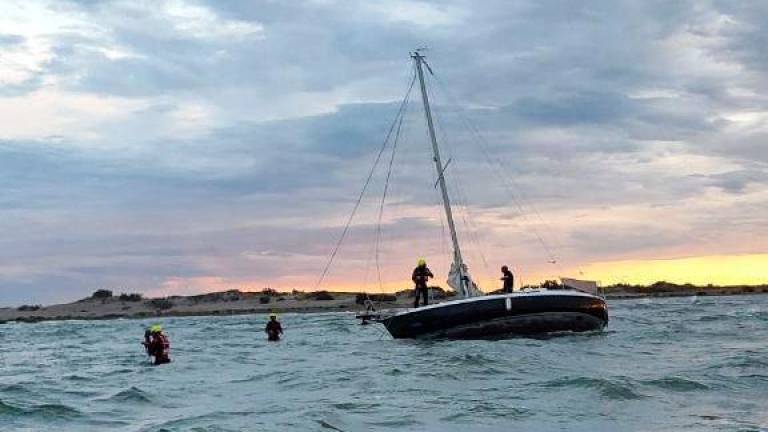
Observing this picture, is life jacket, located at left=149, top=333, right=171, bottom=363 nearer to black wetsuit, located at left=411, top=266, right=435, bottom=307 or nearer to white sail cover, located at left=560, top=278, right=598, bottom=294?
black wetsuit, located at left=411, top=266, right=435, bottom=307

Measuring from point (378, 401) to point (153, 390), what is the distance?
844 cm

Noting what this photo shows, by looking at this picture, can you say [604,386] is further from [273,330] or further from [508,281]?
[273,330]

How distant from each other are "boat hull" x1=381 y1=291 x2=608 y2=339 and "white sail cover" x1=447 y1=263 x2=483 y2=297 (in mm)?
3344

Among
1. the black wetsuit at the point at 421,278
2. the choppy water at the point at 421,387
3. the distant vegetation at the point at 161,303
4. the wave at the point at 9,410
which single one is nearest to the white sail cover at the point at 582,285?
the choppy water at the point at 421,387

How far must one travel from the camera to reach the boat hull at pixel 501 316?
35.9 m

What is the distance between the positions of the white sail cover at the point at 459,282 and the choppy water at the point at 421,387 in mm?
3599

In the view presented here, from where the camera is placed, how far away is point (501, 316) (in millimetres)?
35875

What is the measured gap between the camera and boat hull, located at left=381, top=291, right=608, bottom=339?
35875 millimetres

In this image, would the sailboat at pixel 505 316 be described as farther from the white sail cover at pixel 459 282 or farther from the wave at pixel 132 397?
the wave at pixel 132 397

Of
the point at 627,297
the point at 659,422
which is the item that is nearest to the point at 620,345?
the point at 659,422

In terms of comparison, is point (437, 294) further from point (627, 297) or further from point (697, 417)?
point (697, 417)

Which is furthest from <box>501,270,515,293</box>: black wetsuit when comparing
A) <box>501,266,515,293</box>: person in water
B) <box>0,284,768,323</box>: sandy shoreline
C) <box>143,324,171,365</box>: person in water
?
<box>0,284,768,323</box>: sandy shoreline

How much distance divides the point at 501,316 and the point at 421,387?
38.4 feet

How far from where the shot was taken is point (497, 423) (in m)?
19.0
